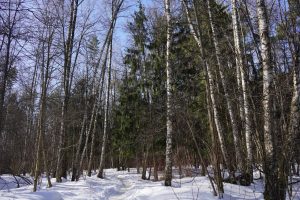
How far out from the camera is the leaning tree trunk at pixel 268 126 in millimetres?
5859

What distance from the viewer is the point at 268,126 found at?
6.15 metres

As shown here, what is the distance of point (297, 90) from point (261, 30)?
1318 mm

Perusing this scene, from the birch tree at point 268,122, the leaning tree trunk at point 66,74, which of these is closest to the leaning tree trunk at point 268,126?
the birch tree at point 268,122

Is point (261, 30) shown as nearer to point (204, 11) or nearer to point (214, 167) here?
point (214, 167)

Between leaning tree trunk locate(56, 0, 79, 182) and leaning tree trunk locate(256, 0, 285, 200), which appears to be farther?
leaning tree trunk locate(56, 0, 79, 182)

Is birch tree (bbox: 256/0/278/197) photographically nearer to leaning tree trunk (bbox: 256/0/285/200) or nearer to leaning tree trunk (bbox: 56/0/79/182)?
leaning tree trunk (bbox: 256/0/285/200)

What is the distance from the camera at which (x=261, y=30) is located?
6629 mm

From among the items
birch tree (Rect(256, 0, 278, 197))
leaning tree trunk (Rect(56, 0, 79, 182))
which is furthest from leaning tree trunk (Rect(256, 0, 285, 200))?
leaning tree trunk (Rect(56, 0, 79, 182))

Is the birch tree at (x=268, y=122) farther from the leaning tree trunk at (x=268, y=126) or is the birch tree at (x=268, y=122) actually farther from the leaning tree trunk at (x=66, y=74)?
the leaning tree trunk at (x=66, y=74)

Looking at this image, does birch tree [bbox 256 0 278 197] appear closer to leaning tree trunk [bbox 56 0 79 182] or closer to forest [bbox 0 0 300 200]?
forest [bbox 0 0 300 200]

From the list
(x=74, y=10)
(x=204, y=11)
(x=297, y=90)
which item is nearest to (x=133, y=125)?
(x=74, y=10)

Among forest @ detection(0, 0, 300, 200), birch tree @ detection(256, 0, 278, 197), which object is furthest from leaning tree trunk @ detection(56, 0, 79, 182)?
birch tree @ detection(256, 0, 278, 197)

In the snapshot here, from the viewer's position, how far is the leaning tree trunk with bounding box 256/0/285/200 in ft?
19.2

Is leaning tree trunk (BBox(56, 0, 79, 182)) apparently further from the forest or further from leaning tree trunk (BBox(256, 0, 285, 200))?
leaning tree trunk (BBox(256, 0, 285, 200))
